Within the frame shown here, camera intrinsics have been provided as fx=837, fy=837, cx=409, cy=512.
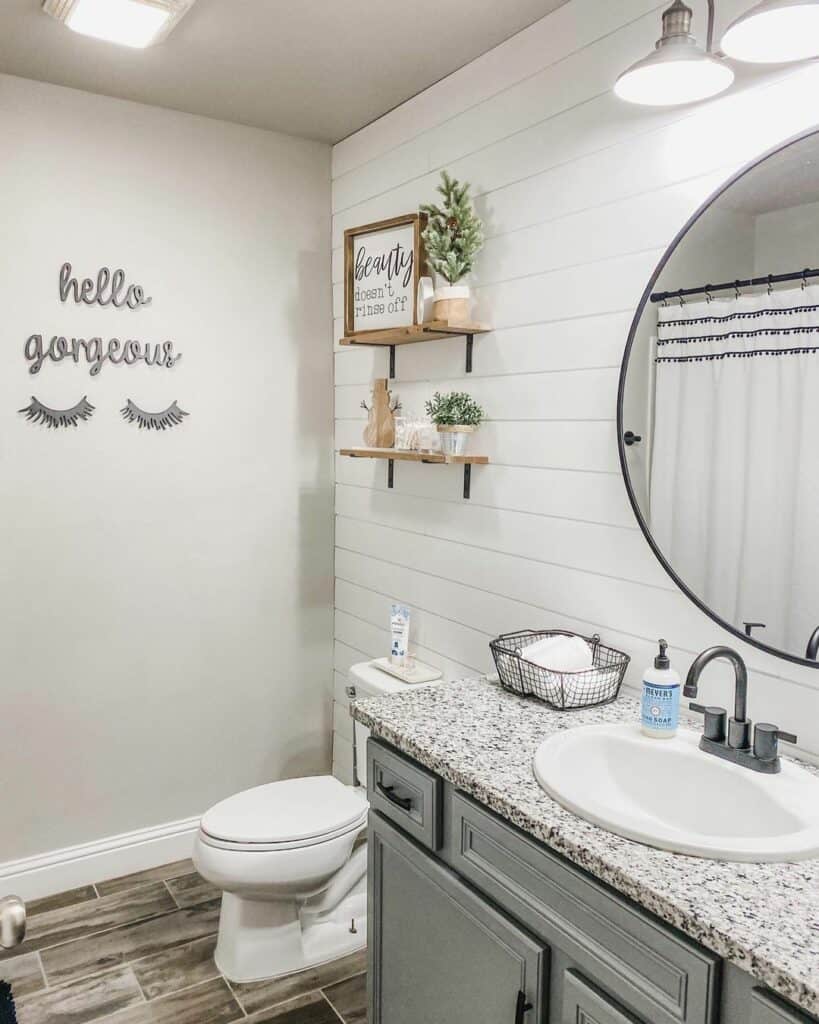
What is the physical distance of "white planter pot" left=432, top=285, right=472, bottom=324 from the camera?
2.27 m

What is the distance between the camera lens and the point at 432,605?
2.63 meters

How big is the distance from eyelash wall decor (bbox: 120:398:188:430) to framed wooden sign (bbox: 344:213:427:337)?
0.64 m

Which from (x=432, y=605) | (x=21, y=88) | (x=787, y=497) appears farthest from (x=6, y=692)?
(x=787, y=497)

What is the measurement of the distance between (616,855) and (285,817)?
1.29 metres

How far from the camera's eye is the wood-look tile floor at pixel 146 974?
7.12 ft

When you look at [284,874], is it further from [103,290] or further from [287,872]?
[103,290]

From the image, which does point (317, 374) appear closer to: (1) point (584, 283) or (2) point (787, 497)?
(1) point (584, 283)

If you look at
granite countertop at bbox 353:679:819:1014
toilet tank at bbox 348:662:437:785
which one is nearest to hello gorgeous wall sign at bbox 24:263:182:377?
toilet tank at bbox 348:662:437:785

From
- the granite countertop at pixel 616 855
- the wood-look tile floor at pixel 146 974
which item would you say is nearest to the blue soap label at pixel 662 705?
the granite countertop at pixel 616 855

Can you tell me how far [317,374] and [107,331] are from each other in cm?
76

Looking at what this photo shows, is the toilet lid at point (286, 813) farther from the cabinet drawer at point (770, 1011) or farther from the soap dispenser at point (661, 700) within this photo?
the cabinet drawer at point (770, 1011)

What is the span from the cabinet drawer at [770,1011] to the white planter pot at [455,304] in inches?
66.7

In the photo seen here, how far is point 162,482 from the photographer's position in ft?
9.25

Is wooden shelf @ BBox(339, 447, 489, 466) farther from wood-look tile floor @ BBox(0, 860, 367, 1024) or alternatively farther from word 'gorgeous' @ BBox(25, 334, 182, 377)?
wood-look tile floor @ BBox(0, 860, 367, 1024)
